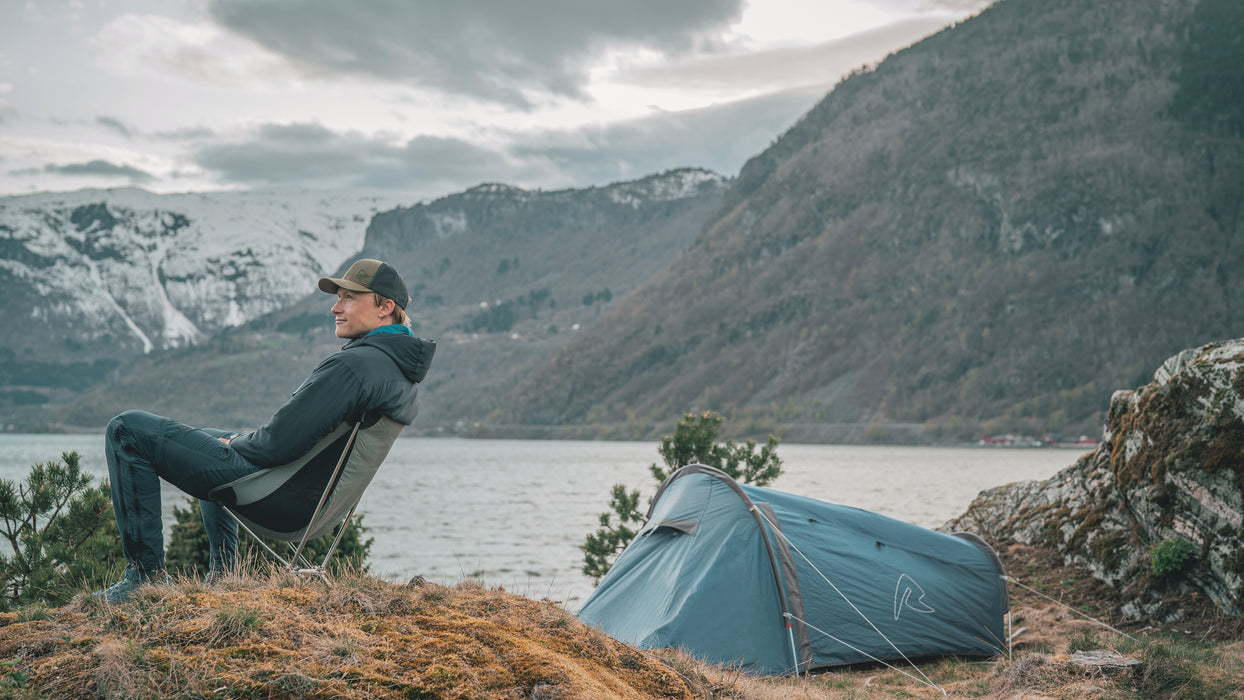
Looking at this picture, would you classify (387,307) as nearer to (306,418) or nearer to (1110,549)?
(306,418)

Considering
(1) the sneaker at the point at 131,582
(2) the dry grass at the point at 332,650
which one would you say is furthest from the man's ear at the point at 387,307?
(1) the sneaker at the point at 131,582

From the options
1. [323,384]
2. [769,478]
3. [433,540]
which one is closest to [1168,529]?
[769,478]

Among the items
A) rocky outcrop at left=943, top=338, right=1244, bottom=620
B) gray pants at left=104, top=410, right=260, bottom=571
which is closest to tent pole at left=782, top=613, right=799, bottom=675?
rocky outcrop at left=943, top=338, right=1244, bottom=620

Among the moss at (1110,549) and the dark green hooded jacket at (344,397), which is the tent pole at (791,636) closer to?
the moss at (1110,549)

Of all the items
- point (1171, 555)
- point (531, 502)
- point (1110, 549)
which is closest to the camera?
point (1171, 555)

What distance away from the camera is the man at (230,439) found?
4305 mm

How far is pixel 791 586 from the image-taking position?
30.1 ft

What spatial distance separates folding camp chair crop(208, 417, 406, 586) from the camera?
4.53m

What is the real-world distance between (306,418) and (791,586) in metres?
6.03

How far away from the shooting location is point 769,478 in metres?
14.9

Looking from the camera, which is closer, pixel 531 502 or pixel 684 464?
pixel 684 464

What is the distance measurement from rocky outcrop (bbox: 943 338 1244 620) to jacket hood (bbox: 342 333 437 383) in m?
8.26

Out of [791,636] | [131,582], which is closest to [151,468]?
[131,582]

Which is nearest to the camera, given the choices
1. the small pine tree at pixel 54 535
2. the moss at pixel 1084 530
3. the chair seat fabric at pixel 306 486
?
the chair seat fabric at pixel 306 486
